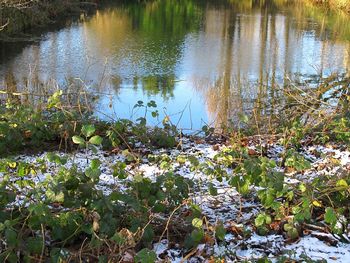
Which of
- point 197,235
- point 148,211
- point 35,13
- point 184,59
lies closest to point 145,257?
point 197,235

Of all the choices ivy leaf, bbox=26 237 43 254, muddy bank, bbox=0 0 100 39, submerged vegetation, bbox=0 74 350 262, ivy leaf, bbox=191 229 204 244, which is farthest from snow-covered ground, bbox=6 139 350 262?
muddy bank, bbox=0 0 100 39

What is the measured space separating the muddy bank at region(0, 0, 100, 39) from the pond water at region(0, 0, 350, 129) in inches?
37.7

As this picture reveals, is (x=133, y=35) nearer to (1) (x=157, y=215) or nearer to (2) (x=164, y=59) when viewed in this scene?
(2) (x=164, y=59)

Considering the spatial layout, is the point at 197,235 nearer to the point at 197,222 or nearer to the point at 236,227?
the point at 197,222

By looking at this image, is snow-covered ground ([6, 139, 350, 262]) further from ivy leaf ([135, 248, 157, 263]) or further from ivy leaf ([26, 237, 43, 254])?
ivy leaf ([26, 237, 43, 254])

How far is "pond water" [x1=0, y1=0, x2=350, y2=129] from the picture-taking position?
8086 mm

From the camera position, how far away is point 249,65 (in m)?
11.0

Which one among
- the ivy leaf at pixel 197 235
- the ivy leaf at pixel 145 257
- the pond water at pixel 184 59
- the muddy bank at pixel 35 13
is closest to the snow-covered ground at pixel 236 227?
the ivy leaf at pixel 197 235

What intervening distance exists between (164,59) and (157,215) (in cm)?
928

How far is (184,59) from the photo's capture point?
1173 centimetres

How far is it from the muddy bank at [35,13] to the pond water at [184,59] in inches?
37.7

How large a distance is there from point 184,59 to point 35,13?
656cm

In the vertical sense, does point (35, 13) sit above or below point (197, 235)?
above

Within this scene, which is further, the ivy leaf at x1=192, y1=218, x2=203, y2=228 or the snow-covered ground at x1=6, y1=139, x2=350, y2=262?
the snow-covered ground at x1=6, y1=139, x2=350, y2=262
